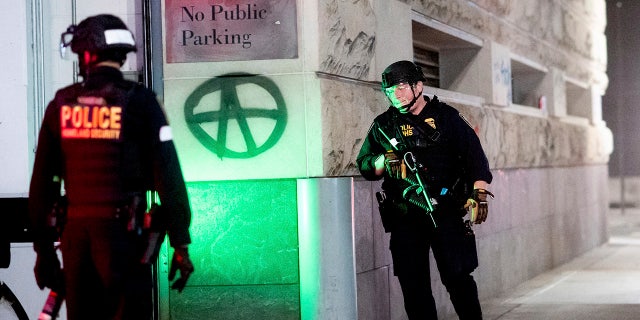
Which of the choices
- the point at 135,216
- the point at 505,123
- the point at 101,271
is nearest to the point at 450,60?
the point at 505,123

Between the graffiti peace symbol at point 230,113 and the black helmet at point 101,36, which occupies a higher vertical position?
the black helmet at point 101,36

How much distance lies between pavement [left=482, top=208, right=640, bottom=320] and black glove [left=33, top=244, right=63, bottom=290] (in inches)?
206

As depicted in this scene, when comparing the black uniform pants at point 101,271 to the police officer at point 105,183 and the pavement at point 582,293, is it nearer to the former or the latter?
the police officer at point 105,183

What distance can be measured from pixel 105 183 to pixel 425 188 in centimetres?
264

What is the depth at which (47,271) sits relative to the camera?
4816 millimetres

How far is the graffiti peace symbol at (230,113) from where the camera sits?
738 cm

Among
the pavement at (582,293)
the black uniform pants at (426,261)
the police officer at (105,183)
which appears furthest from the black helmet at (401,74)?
the pavement at (582,293)

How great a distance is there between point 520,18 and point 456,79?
193 cm

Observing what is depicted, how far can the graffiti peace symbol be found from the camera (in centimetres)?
738

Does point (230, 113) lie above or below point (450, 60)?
below

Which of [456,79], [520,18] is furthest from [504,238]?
[520,18]

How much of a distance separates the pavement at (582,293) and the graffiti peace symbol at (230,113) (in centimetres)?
300

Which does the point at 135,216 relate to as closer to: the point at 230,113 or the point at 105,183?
the point at 105,183

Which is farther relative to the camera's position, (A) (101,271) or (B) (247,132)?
(B) (247,132)
